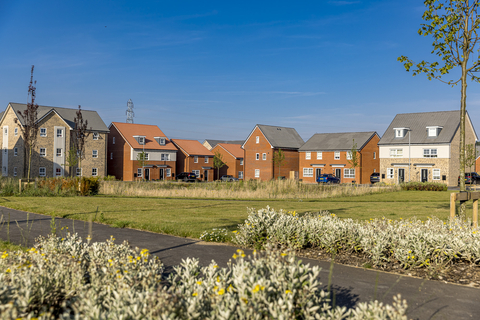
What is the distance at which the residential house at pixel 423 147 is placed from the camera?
52156 mm

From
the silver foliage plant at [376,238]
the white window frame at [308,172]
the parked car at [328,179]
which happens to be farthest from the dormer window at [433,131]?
the silver foliage plant at [376,238]

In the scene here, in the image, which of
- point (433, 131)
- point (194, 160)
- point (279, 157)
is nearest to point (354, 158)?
point (433, 131)

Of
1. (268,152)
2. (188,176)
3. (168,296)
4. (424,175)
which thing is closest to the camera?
(168,296)

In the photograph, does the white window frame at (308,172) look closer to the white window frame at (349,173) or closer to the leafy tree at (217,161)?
the white window frame at (349,173)

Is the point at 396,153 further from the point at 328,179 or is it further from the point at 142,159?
the point at 142,159

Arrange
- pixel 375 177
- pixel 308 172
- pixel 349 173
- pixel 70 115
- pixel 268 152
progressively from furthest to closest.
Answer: pixel 268 152 → pixel 308 172 → pixel 349 173 → pixel 70 115 → pixel 375 177

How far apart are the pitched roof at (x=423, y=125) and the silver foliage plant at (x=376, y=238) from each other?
50.5 metres

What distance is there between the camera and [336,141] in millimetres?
63969

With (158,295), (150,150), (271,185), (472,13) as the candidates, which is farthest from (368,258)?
(150,150)

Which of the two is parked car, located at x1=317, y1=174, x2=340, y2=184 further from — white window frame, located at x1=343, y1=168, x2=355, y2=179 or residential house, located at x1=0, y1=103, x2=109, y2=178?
residential house, located at x1=0, y1=103, x2=109, y2=178

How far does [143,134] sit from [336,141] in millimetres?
32670

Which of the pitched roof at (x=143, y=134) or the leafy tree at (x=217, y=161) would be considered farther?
the leafy tree at (x=217, y=161)

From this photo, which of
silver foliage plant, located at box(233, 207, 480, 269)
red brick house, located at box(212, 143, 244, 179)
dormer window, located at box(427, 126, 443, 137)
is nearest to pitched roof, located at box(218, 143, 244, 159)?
red brick house, located at box(212, 143, 244, 179)

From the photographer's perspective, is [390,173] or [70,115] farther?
[70,115]
